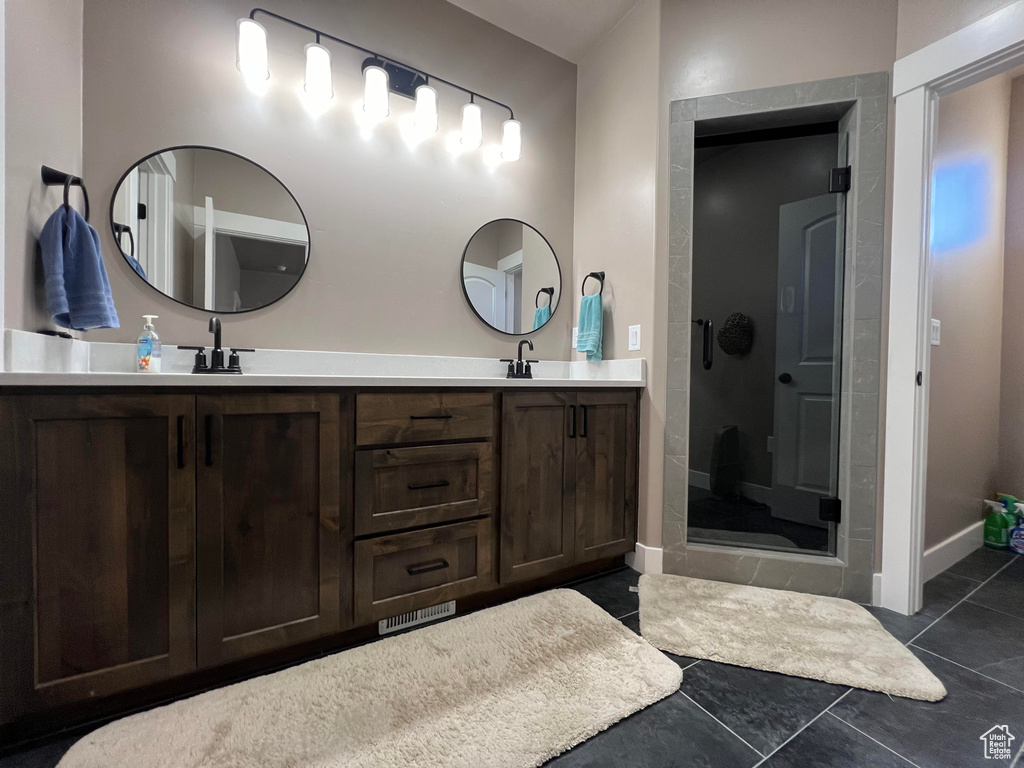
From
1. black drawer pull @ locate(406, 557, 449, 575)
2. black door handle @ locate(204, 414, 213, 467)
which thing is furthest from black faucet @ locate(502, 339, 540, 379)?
black door handle @ locate(204, 414, 213, 467)

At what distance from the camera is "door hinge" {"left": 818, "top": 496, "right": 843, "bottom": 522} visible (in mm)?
1895

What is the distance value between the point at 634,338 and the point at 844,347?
876 millimetres

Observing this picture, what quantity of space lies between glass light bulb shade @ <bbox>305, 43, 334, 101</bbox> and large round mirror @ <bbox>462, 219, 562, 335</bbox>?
0.87 meters

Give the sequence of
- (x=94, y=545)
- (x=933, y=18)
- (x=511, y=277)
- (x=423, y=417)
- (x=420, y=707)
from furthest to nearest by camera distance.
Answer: (x=511, y=277) → (x=933, y=18) → (x=423, y=417) → (x=420, y=707) → (x=94, y=545)

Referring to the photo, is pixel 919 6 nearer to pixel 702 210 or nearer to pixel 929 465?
pixel 702 210

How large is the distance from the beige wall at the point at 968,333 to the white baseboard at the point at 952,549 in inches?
1.6

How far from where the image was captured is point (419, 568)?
1.54m

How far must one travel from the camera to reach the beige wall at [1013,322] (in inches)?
95.7

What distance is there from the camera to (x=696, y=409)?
2154 millimetres

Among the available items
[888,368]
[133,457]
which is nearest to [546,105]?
[888,368]

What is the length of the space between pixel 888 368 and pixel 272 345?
8.27ft

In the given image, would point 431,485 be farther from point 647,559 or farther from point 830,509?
point 830,509

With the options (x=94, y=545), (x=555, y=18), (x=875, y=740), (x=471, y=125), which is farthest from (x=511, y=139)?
(x=875, y=740)

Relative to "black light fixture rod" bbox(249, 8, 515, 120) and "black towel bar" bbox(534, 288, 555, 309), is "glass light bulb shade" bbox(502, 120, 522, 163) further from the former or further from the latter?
"black towel bar" bbox(534, 288, 555, 309)
